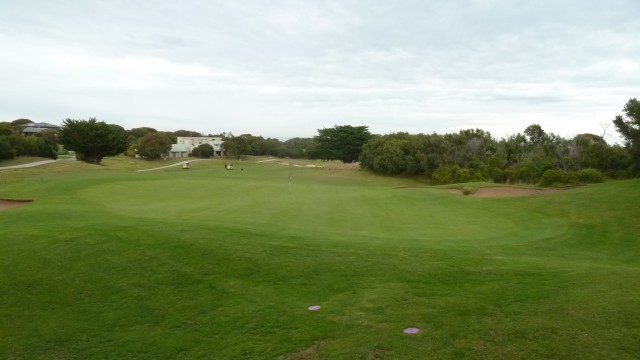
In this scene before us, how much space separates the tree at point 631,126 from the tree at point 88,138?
69717 millimetres

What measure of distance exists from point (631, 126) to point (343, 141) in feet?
214

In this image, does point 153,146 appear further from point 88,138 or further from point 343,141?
point 343,141

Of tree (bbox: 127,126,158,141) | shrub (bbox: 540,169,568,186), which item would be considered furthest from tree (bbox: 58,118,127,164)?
tree (bbox: 127,126,158,141)

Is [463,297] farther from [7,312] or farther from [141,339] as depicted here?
[7,312]

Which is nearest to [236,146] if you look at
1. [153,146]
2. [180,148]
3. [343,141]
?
[153,146]

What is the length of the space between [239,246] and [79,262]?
3600 mm

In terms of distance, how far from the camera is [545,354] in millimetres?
5203

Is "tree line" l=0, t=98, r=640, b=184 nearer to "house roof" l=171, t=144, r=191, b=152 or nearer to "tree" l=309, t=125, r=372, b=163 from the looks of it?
"tree" l=309, t=125, r=372, b=163

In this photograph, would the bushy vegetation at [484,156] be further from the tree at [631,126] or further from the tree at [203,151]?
the tree at [203,151]

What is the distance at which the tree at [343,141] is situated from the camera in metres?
95.0

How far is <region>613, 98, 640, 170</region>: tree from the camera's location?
31.3 meters

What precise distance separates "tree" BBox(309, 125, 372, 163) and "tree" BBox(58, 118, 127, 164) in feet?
137

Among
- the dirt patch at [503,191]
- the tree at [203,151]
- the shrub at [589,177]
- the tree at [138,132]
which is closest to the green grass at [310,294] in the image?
the dirt patch at [503,191]

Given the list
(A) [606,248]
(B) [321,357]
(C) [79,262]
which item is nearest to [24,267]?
(C) [79,262]
